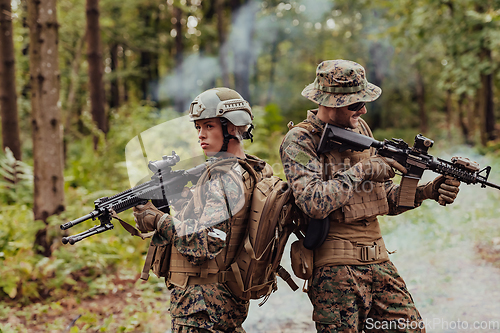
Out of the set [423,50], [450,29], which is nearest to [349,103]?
[450,29]

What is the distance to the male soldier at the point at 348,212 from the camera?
240 cm

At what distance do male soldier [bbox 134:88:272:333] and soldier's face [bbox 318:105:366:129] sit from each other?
0.49 metres

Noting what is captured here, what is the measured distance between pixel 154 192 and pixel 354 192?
120 cm

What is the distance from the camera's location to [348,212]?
2451 millimetres

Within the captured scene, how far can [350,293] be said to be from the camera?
242cm

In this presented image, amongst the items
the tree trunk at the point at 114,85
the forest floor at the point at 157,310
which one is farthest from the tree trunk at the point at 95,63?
the tree trunk at the point at 114,85

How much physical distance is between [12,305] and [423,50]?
15800 mm

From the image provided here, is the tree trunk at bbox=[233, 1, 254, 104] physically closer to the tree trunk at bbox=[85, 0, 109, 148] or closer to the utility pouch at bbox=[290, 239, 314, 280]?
the tree trunk at bbox=[85, 0, 109, 148]

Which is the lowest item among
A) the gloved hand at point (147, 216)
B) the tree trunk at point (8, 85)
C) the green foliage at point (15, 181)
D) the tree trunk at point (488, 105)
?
the gloved hand at point (147, 216)

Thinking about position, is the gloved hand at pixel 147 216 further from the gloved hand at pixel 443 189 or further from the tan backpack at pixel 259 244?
the gloved hand at pixel 443 189

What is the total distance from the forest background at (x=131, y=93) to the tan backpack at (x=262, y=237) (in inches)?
94.5

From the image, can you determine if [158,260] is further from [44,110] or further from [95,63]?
[95,63]

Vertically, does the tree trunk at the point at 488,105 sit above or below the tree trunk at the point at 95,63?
above

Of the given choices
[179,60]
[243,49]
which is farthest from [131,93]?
[243,49]
